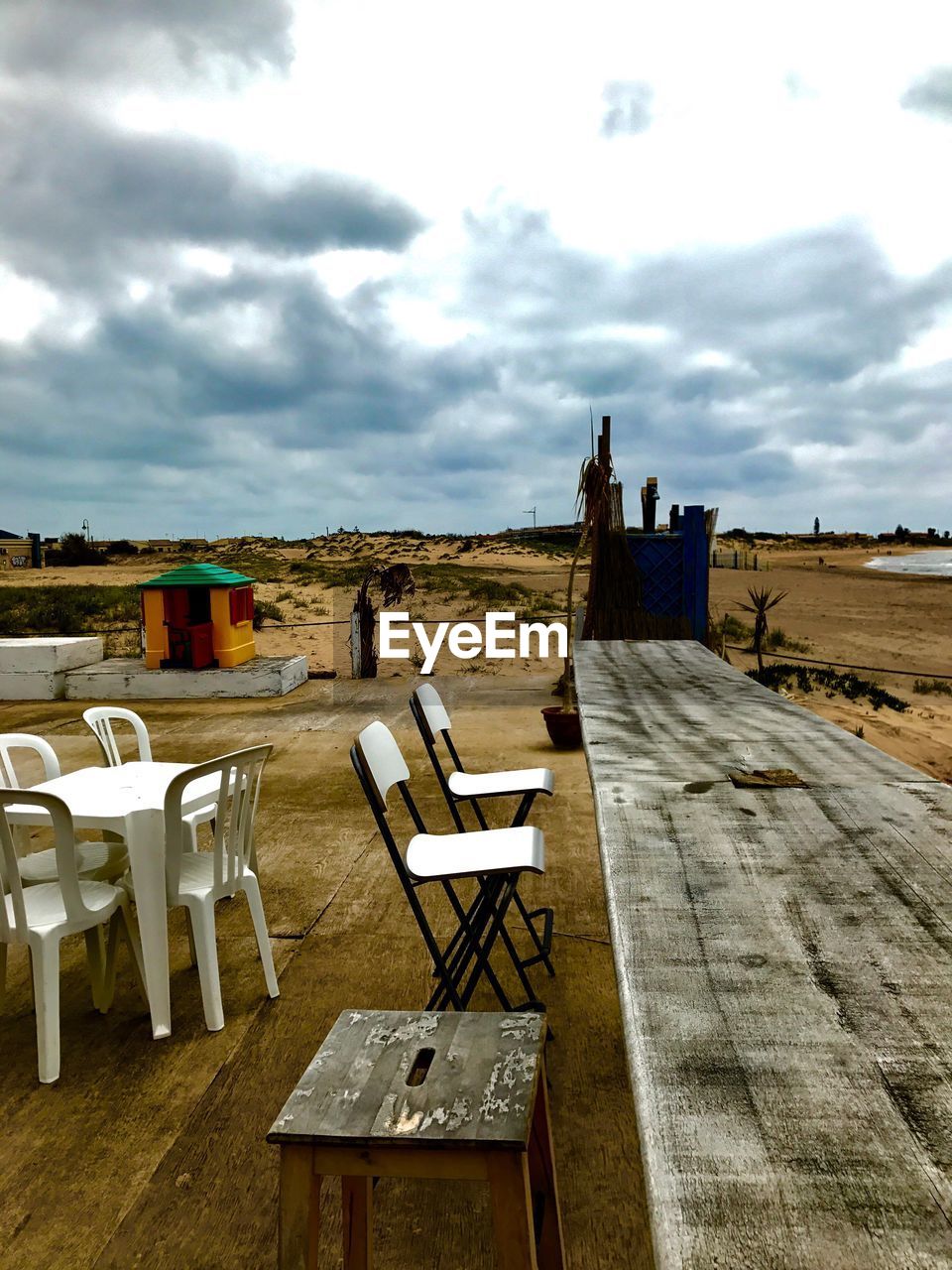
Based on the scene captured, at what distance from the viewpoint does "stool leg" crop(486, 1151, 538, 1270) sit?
50.8 inches

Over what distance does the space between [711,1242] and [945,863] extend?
3.50 ft

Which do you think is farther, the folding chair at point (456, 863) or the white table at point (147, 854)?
the white table at point (147, 854)

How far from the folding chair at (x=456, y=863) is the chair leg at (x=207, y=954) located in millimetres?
687

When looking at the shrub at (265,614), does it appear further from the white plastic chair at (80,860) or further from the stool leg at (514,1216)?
the stool leg at (514,1216)

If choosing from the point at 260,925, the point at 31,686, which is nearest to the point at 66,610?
the point at 31,686

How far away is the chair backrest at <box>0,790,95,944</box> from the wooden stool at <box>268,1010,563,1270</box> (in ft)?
4.25

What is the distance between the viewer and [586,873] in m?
3.98

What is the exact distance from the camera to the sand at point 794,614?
9242 millimetres

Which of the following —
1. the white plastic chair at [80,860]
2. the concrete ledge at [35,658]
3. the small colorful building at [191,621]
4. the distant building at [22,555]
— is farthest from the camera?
the distant building at [22,555]

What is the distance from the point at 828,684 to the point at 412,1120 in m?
10.6

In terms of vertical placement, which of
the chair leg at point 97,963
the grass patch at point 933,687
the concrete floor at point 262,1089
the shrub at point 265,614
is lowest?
the grass patch at point 933,687

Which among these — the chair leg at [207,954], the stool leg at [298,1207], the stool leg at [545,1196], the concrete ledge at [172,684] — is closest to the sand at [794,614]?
the concrete ledge at [172,684]

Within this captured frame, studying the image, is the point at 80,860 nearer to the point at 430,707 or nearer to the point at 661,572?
the point at 430,707

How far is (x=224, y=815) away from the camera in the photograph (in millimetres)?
2770
